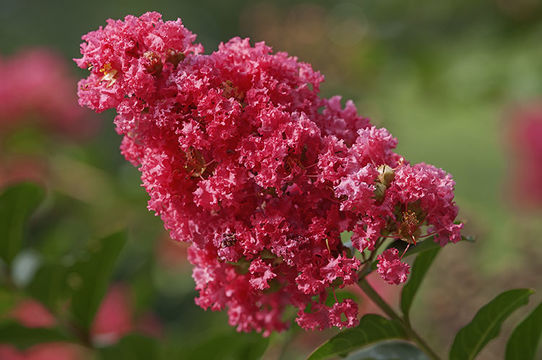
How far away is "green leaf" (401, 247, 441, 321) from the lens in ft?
2.50

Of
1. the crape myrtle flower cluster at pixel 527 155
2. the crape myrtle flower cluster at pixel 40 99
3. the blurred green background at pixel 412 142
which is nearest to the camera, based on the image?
the blurred green background at pixel 412 142

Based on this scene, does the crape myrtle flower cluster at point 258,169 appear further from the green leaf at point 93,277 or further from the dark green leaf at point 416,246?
the green leaf at point 93,277

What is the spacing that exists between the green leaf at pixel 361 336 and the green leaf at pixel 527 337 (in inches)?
6.3

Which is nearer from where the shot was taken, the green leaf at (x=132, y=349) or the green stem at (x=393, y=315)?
the green stem at (x=393, y=315)

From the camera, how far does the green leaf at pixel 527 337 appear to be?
0.76 meters

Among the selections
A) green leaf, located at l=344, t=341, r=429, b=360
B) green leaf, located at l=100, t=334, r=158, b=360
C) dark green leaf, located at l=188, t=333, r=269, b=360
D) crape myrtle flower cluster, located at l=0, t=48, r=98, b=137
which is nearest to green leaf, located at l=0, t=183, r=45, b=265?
green leaf, located at l=100, t=334, r=158, b=360

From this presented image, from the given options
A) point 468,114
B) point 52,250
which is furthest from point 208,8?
point 52,250

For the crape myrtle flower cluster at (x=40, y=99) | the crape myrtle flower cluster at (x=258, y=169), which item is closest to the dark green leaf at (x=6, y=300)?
the crape myrtle flower cluster at (x=258, y=169)

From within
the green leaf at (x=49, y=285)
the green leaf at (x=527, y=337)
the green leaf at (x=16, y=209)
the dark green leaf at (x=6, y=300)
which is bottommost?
the green leaf at (x=527, y=337)

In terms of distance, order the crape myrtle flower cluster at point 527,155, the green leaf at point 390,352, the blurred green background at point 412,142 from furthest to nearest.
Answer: the crape myrtle flower cluster at point 527,155, the blurred green background at point 412,142, the green leaf at point 390,352

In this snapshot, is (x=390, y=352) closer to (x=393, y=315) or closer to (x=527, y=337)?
(x=393, y=315)

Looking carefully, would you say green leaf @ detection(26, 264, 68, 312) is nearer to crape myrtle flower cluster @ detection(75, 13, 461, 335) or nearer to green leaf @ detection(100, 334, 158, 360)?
green leaf @ detection(100, 334, 158, 360)

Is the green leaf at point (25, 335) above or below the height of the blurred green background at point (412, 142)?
below

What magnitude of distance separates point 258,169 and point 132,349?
1.62ft
